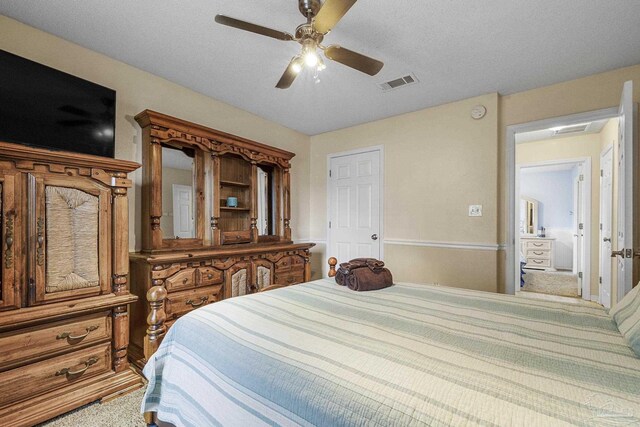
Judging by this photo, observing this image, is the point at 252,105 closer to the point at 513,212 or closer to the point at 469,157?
the point at 469,157

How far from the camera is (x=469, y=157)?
3.17 meters

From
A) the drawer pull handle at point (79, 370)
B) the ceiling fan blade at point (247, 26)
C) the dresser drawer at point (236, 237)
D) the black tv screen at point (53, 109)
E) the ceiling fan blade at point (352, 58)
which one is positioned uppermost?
the ceiling fan blade at point (247, 26)

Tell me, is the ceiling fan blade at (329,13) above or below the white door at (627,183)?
above

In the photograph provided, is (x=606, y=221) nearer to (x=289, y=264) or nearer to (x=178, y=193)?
(x=289, y=264)

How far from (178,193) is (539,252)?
306 inches

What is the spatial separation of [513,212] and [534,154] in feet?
7.76

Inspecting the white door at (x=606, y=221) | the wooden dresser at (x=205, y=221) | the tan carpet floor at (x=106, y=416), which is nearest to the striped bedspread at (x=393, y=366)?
the tan carpet floor at (x=106, y=416)

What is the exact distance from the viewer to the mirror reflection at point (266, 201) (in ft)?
11.4

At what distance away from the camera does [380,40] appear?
214 centimetres

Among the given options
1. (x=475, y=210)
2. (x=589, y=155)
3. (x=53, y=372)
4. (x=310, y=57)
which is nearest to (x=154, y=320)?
(x=53, y=372)

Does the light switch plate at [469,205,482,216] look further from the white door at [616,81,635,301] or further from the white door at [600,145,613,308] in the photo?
the white door at [600,145,613,308]

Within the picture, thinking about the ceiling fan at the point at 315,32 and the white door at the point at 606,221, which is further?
the white door at the point at 606,221

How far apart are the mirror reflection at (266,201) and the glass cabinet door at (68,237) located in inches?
66.0

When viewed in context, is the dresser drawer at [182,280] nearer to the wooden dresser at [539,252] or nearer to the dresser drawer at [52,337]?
the dresser drawer at [52,337]
